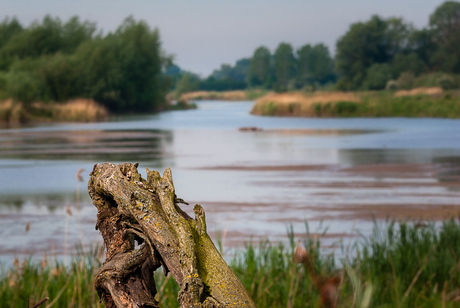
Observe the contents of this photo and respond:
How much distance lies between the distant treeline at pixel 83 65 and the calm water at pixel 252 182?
68.2ft

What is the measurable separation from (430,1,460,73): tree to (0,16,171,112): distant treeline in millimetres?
31382

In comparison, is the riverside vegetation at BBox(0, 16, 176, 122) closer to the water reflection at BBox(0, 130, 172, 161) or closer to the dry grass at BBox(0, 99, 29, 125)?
the dry grass at BBox(0, 99, 29, 125)

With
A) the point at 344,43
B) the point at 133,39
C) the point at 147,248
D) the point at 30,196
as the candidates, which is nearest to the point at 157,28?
the point at 133,39

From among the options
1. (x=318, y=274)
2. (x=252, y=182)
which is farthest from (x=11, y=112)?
(x=318, y=274)

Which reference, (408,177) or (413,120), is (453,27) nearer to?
(413,120)

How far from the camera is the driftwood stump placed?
0.66 m

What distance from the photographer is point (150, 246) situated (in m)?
0.72

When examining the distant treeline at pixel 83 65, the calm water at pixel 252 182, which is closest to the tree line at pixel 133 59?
the distant treeline at pixel 83 65

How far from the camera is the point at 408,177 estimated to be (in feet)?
42.2

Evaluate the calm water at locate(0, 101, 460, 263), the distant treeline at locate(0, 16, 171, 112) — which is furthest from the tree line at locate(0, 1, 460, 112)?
the calm water at locate(0, 101, 460, 263)

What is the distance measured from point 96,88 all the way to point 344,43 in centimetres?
3272

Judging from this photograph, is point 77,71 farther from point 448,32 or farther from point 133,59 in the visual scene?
point 448,32

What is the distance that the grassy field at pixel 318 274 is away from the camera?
150 inches

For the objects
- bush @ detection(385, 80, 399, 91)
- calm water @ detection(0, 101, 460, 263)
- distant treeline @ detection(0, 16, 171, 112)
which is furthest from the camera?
bush @ detection(385, 80, 399, 91)
